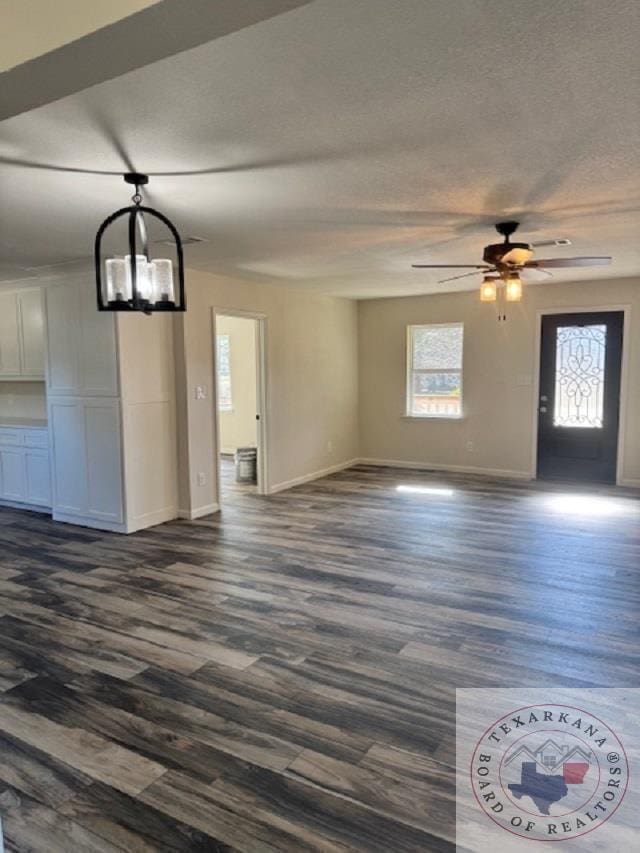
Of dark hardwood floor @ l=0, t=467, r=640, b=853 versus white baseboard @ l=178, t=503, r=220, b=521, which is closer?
dark hardwood floor @ l=0, t=467, r=640, b=853

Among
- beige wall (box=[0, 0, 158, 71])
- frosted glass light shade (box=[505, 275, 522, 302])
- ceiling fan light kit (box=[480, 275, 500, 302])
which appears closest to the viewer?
beige wall (box=[0, 0, 158, 71])

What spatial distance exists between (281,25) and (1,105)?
795 millimetres

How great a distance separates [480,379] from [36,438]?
5.44m

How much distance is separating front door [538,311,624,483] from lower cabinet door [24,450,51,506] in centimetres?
583

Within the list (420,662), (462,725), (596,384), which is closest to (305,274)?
(596,384)

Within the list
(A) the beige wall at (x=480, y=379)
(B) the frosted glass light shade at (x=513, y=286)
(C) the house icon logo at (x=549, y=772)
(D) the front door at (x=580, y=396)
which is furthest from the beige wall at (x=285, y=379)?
(C) the house icon logo at (x=549, y=772)

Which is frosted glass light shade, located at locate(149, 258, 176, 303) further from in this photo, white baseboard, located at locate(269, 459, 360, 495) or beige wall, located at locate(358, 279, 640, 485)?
beige wall, located at locate(358, 279, 640, 485)

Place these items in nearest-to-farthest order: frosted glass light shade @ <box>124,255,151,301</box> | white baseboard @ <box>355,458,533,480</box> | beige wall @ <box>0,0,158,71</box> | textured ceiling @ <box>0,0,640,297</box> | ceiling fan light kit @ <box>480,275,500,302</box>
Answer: beige wall @ <box>0,0,158,71</box>
textured ceiling @ <box>0,0,640,297</box>
frosted glass light shade @ <box>124,255,151,301</box>
ceiling fan light kit @ <box>480,275,500,302</box>
white baseboard @ <box>355,458,533,480</box>

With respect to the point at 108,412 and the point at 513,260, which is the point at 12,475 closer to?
the point at 108,412

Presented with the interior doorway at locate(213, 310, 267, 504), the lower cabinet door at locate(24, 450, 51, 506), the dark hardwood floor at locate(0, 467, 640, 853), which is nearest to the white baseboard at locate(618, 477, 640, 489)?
the dark hardwood floor at locate(0, 467, 640, 853)

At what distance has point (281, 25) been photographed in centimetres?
158

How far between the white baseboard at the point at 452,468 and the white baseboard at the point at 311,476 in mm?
283

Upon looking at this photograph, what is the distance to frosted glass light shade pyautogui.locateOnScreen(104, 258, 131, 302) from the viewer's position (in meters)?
2.61

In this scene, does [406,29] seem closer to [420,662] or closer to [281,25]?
[281,25]
